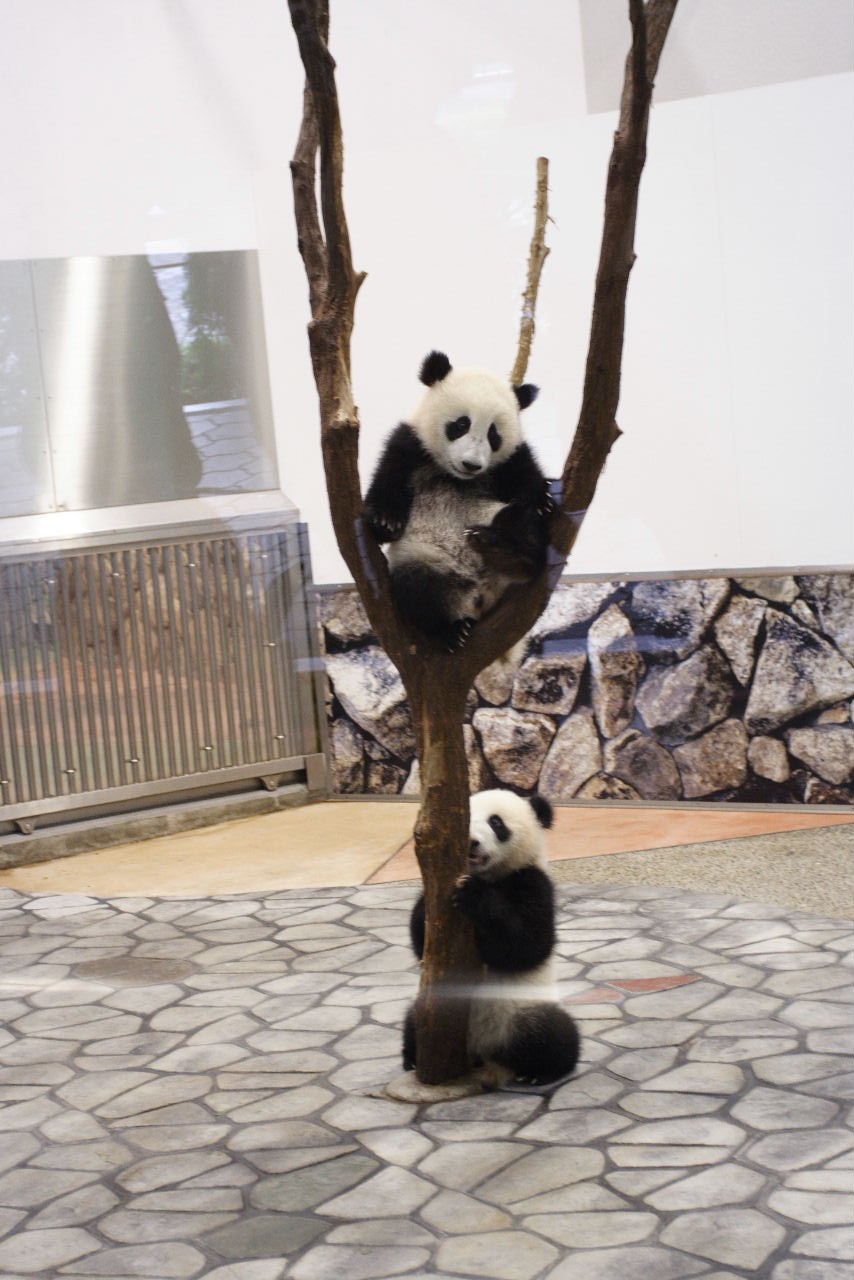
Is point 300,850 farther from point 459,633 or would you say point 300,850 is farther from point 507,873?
point 459,633

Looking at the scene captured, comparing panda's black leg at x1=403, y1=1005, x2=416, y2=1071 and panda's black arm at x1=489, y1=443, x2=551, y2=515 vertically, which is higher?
panda's black arm at x1=489, y1=443, x2=551, y2=515

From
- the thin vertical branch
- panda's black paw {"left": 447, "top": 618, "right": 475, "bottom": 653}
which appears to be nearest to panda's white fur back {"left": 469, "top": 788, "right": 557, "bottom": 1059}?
panda's black paw {"left": 447, "top": 618, "right": 475, "bottom": 653}

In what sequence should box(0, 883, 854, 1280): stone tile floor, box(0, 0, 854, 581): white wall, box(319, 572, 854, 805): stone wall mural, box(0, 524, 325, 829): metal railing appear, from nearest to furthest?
box(0, 883, 854, 1280): stone tile floor → box(0, 0, 854, 581): white wall → box(0, 524, 325, 829): metal railing → box(319, 572, 854, 805): stone wall mural

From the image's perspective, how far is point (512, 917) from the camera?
193 centimetres

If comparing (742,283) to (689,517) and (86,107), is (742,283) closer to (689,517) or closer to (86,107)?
(689,517)

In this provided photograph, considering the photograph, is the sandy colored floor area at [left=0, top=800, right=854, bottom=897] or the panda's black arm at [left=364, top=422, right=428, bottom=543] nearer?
the panda's black arm at [left=364, top=422, right=428, bottom=543]

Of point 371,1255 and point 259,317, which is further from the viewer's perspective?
point 259,317

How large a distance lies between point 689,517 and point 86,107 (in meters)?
1.38

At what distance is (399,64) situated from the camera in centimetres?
230

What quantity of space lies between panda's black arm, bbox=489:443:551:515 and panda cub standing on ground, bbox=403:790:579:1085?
456mm

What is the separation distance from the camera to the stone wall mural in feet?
8.70

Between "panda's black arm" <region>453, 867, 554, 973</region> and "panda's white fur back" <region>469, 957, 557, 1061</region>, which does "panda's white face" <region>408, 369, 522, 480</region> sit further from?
"panda's white fur back" <region>469, 957, 557, 1061</region>

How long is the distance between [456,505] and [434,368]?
7.9 inches

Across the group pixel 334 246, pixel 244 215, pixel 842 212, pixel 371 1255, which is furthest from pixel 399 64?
pixel 371 1255
